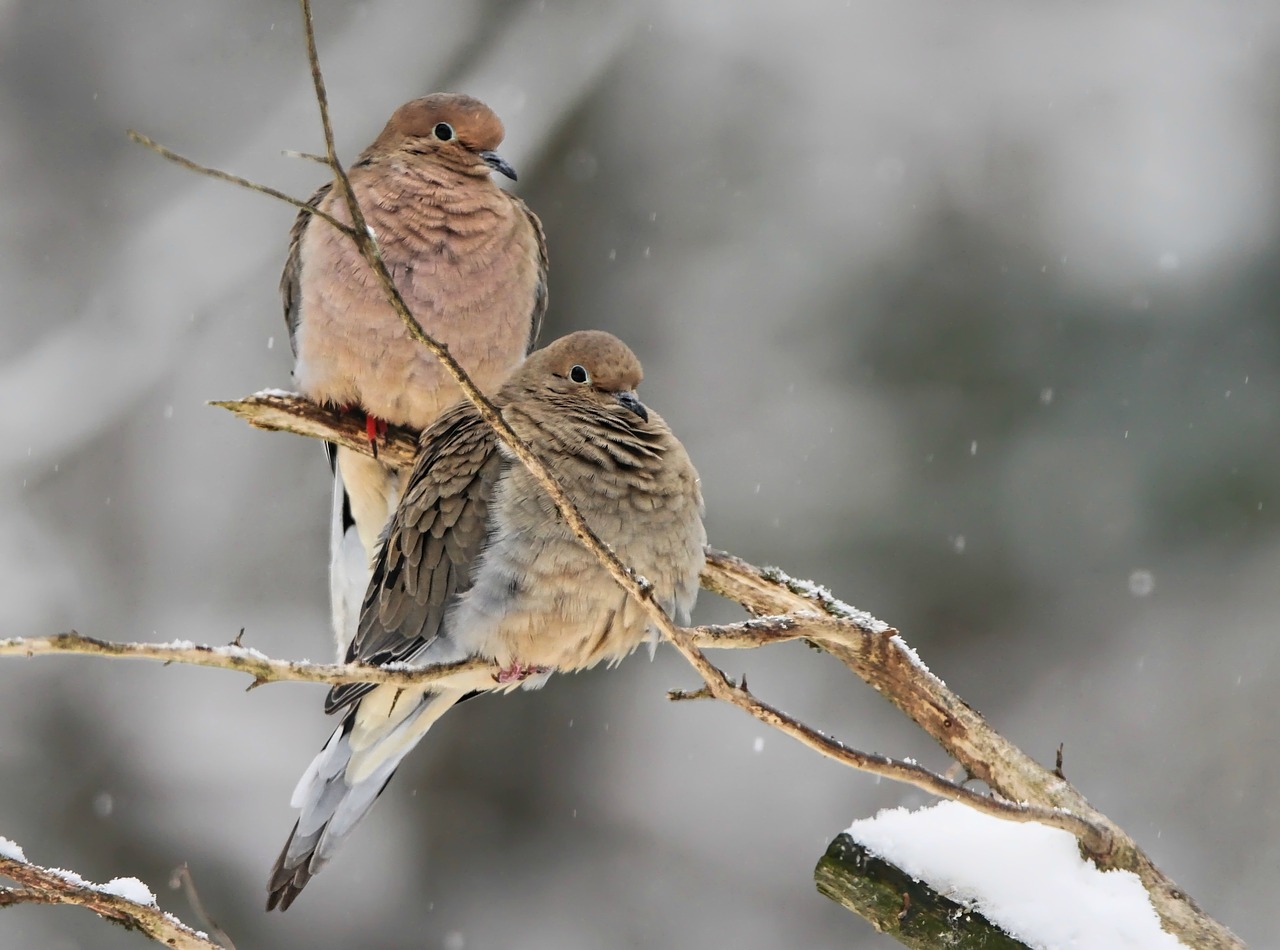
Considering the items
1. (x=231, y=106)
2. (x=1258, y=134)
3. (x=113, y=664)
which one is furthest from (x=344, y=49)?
(x=1258, y=134)

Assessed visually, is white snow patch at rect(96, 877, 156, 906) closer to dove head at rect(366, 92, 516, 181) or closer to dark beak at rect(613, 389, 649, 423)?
dark beak at rect(613, 389, 649, 423)

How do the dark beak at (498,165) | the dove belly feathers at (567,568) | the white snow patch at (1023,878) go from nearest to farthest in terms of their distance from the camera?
the white snow patch at (1023,878), the dove belly feathers at (567,568), the dark beak at (498,165)

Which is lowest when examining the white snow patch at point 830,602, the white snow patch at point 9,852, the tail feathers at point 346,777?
the white snow patch at point 9,852

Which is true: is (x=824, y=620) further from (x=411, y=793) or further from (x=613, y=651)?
(x=411, y=793)

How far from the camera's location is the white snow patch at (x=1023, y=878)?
2.18m

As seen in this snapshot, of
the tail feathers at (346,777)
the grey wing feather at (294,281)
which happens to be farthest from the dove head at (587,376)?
the grey wing feather at (294,281)

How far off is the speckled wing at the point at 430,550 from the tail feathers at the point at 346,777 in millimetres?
138

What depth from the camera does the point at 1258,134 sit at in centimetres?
757

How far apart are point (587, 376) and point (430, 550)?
0.58 m

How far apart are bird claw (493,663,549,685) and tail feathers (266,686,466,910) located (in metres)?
0.27

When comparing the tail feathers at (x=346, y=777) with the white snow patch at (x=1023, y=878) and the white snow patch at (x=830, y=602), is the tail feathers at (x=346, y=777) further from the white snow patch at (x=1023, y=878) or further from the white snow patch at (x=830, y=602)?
the white snow patch at (x=1023, y=878)

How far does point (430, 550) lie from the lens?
3.26 metres

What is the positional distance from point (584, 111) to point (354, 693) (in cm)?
531

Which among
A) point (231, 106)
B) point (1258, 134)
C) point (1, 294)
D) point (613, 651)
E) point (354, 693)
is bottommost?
point (354, 693)
